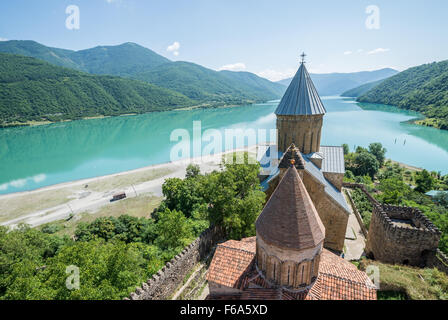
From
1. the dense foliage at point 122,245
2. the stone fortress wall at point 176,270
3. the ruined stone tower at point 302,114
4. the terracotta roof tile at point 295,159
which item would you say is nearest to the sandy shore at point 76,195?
the dense foliage at point 122,245

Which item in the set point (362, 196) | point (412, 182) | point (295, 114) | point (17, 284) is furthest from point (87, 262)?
point (412, 182)

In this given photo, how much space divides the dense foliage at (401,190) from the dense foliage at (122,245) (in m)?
11.2

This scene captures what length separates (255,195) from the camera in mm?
13039

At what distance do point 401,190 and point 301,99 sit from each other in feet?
60.7

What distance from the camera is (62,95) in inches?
4503

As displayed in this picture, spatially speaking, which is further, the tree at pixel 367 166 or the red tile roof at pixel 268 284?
the tree at pixel 367 166

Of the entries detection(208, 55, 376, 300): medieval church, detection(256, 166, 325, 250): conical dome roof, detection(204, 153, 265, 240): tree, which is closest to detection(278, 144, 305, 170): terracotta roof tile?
detection(208, 55, 376, 300): medieval church

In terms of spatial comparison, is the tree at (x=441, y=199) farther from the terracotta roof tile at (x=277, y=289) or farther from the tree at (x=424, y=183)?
the terracotta roof tile at (x=277, y=289)

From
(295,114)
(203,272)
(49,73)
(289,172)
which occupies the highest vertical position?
(49,73)

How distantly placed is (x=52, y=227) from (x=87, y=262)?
17666 millimetres

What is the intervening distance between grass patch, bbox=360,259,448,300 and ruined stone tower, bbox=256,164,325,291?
455 cm

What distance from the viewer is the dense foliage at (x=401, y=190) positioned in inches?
657
